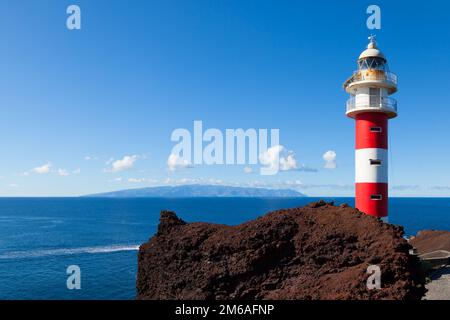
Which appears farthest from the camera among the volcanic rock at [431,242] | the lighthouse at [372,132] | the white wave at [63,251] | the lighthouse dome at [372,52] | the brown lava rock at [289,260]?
the white wave at [63,251]

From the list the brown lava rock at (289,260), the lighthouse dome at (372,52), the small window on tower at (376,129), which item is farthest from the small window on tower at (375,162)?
the brown lava rock at (289,260)

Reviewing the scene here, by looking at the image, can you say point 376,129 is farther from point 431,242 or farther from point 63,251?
point 63,251

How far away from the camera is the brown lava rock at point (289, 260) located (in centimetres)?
951

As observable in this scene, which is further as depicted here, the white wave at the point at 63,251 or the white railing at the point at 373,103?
the white wave at the point at 63,251

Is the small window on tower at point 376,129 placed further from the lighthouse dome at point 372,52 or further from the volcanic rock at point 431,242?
the volcanic rock at point 431,242

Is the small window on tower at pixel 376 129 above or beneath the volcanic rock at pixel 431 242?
above

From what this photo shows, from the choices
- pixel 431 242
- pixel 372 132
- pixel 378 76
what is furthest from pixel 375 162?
pixel 431 242

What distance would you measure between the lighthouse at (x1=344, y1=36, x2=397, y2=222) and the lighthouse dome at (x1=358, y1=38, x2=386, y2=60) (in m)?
0.10

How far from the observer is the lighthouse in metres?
22.1

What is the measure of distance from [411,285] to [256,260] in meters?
4.45

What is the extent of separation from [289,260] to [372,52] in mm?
18728

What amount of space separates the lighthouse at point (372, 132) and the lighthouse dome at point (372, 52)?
10cm

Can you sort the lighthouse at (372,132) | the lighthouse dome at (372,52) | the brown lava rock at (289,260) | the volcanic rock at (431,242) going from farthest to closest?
the volcanic rock at (431,242)
the lighthouse dome at (372,52)
the lighthouse at (372,132)
the brown lava rock at (289,260)
